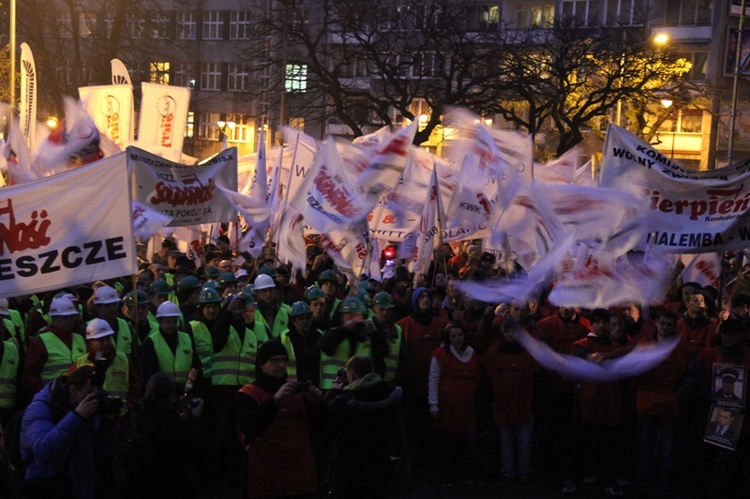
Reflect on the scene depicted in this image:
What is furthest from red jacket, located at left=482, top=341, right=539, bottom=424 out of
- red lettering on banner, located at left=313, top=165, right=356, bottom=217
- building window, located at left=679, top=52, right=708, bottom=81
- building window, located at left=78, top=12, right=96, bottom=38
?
building window, located at left=679, top=52, right=708, bottom=81

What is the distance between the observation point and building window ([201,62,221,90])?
6288cm

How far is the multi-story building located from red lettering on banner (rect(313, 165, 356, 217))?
11429 millimetres

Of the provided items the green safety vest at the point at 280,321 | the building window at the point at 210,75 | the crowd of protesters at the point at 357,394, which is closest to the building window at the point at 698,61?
the building window at the point at 210,75

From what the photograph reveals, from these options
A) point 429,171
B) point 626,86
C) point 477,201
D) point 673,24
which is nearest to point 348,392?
point 477,201

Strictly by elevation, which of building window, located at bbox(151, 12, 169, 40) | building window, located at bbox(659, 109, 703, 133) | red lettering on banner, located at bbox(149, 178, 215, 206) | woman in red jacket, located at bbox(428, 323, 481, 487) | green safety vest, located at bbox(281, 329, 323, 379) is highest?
building window, located at bbox(151, 12, 169, 40)

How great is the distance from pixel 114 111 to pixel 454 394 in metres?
9.75

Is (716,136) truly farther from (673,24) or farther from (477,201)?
(477,201)

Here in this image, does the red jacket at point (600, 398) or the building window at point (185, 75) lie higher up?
the building window at point (185, 75)

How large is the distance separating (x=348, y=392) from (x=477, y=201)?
26.0 feet

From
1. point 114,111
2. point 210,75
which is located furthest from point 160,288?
point 210,75

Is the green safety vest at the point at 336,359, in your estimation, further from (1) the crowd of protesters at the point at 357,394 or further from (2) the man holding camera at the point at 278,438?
(2) the man holding camera at the point at 278,438

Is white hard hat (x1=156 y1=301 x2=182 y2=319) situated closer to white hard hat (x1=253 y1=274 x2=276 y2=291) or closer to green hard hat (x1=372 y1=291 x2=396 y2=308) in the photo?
white hard hat (x1=253 y1=274 x2=276 y2=291)

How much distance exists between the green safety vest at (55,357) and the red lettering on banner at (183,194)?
5095mm

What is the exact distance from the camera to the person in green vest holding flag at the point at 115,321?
8289mm
